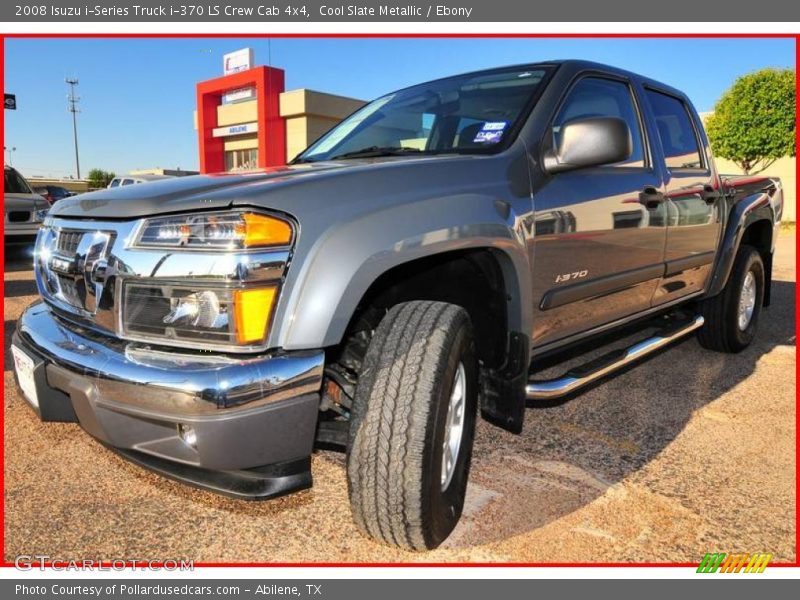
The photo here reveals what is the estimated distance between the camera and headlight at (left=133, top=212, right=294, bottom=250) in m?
1.64

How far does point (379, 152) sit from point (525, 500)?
64.1 inches

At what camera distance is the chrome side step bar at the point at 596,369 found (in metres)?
2.45

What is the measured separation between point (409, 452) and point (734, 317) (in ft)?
11.9

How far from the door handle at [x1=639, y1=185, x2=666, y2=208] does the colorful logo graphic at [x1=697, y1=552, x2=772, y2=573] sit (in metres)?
1.70

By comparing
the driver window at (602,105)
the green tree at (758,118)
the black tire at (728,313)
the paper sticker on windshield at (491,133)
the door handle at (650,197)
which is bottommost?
the black tire at (728,313)

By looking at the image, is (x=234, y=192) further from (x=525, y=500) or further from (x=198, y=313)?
(x=525, y=500)

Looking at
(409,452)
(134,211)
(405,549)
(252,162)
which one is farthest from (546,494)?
(252,162)

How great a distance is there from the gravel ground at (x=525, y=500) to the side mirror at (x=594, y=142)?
1334 mm

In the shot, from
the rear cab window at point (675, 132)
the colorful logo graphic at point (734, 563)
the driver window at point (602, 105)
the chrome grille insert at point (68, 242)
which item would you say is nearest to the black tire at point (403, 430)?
the colorful logo graphic at point (734, 563)

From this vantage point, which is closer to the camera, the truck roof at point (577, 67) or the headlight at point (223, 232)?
the headlight at point (223, 232)

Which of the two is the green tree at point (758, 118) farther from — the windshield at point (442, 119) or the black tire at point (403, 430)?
the black tire at point (403, 430)

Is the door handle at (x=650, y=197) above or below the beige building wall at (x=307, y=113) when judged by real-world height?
below

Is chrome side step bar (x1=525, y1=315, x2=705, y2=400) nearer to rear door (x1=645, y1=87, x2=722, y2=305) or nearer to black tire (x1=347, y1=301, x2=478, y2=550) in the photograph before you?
rear door (x1=645, y1=87, x2=722, y2=305)

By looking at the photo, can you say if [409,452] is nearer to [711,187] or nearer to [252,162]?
[711,187]
